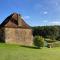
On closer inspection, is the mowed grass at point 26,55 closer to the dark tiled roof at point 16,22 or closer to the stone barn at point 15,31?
the stone barn at point 15,31

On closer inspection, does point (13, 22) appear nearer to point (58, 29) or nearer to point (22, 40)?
point (22, 40)

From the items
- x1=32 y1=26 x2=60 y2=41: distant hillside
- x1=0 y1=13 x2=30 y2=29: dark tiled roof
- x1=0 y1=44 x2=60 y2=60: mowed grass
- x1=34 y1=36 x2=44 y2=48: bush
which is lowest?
x1=0 y1=44 x2=60 y2=60: mowed grass

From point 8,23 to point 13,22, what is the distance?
1.96 meters

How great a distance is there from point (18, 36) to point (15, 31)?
5.06 ft

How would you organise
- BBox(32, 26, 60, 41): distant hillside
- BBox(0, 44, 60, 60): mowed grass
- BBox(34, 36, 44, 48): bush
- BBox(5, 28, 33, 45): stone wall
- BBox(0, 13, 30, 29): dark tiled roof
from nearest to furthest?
BBox(0, 44, 60, 60): mowed grass < BBox(34, 36, 44, 48): bush < BBox(5, 28, 33, 45): stone wall < BBox(0, 13, 30, 29): dark tiled roof < BBox(32, 26, 60, 41): distant hillside

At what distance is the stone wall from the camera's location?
165 ft

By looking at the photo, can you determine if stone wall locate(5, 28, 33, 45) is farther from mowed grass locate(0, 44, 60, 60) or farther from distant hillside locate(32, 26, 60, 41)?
distant hillside locate(32, 26, 60, 41)

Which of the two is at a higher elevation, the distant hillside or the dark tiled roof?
the dark tiled roof

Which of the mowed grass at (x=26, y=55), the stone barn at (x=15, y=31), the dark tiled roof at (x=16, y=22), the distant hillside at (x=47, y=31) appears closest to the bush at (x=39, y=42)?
the mowed grass at (x=26, y=55)

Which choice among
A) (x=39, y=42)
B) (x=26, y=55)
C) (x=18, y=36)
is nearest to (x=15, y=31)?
(x=18, y=36)

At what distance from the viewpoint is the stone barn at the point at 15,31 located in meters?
50.3

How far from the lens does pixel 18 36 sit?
51812 mm

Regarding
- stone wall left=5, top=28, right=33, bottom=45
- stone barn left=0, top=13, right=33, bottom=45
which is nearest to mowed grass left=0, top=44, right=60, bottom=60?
stone wall left=5, top=28, right=33, bottom=45

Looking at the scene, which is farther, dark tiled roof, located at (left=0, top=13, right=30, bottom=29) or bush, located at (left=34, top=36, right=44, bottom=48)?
dark tiled roof, located at (left=0, top=13, right=30, bottom=29)
